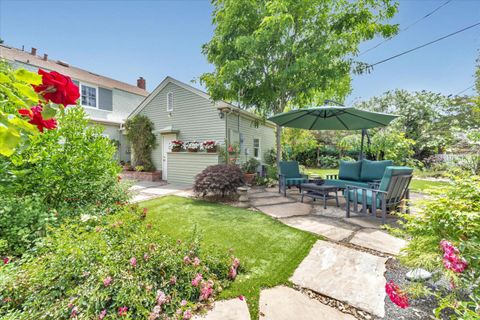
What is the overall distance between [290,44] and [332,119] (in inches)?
127

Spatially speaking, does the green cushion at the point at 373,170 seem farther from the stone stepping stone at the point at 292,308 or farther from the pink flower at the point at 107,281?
the pink flower at the point at 107,281

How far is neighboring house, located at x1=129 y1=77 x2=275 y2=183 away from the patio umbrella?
308cm

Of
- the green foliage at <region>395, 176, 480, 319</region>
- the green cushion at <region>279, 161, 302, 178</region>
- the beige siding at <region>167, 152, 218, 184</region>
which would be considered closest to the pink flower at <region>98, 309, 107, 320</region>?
the green foliage at <region>395, 176, 480, 319</region>

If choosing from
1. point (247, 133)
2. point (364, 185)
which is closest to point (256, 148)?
point (247, 133)

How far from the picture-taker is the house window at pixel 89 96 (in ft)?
40.6

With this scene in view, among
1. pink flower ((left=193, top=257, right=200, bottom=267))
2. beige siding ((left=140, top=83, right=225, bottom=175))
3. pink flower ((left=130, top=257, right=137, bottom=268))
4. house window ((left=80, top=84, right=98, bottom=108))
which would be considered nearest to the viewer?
pink flower ((left=130, top=257, right=137, bottom=268))

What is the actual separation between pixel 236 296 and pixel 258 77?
7.67m

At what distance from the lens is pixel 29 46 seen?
13031mm

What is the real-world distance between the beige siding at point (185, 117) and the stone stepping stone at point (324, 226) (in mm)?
5650

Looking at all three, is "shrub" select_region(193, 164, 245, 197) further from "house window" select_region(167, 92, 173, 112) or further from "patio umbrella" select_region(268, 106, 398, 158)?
"house window" select_region(167, 92, 173, 112)

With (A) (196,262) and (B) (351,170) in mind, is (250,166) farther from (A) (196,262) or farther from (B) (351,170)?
(A) (196,262)

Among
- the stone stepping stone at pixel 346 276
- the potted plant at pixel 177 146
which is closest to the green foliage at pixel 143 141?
the potted plant at pixel 177 146

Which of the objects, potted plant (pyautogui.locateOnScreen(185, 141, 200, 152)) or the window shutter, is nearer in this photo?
potted plant (pyautogui.locateOnScreen(185, 141, 200, 152))

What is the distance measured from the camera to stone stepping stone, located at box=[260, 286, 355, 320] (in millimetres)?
1774
